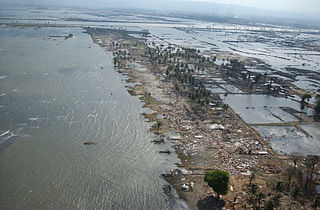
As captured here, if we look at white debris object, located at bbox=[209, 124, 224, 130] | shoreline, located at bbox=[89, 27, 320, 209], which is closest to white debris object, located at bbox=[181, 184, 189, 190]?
shoreline, located at bbox=[89, 27, 320, 209]

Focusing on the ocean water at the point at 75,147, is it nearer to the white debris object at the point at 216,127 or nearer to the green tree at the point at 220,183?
the green tree at the point at 220,183

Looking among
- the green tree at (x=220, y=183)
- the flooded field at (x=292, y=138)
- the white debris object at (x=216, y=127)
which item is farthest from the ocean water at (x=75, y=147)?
the flooded field at (x=292, y=138)

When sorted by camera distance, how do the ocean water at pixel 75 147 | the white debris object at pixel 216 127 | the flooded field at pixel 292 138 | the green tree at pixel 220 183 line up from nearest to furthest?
1. the green tree at pixel 220 183
2. the ocean water at pixel 75 147
3. the flooded field at pixel 292 138
4. the white debris object at pixel 216 127

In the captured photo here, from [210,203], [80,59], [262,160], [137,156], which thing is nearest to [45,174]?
[137,156]

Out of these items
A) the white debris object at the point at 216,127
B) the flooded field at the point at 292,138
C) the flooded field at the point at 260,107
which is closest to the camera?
the flooded field at the point at 292,138

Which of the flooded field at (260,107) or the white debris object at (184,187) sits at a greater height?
the flooded field at (260,107)

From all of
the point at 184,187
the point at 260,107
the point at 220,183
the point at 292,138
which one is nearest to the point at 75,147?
the point at 184,187

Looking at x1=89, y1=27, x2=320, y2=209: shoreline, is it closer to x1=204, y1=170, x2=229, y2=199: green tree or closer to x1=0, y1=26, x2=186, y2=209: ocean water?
x1=204, y1=170, x2=229, y2=199: green tree
